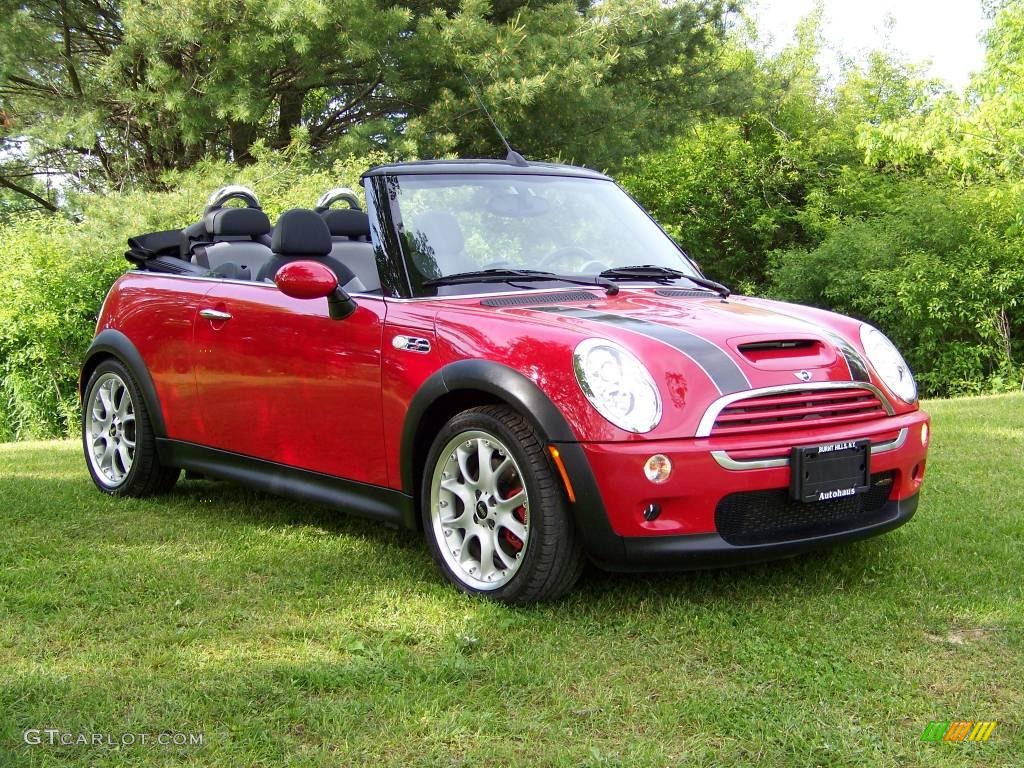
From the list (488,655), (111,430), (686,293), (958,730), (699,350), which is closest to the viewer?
(958,730)

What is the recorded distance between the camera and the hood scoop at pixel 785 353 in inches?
150

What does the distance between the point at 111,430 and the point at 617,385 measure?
11.8 ft

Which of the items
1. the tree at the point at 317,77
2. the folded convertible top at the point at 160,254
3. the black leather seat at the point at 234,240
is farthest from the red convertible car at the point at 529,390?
the tree at the point at 317,77

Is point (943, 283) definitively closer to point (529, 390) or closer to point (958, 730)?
point (529, 390)

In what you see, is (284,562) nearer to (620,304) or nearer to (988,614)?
(620,304)

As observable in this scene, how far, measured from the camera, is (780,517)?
380 centimetres

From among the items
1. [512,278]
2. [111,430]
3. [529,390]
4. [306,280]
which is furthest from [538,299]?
[111,430]

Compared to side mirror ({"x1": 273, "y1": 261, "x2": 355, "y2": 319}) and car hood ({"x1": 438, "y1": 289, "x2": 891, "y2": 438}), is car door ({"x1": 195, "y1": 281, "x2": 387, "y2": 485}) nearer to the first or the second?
side mirror ({"x1": 273, "y1": 261, "x2": 355, "y2": 319})

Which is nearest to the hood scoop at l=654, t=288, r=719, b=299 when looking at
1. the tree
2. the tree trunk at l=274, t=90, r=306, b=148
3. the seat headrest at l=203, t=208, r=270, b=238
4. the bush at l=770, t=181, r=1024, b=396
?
the seat headrest at l=203, t=208, r=270, b=238

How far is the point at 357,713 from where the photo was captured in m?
3.06

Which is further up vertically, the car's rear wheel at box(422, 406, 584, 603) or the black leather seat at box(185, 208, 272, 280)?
the black leather seat at box(185, 208, 272, 280)

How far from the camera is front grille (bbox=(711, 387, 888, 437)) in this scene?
3654mm

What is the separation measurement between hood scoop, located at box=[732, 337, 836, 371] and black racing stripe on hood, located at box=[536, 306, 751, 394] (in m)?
0.10

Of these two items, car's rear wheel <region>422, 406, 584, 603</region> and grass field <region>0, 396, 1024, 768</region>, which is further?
car's rear wheel <region>422, 406, 584, 603</region>
